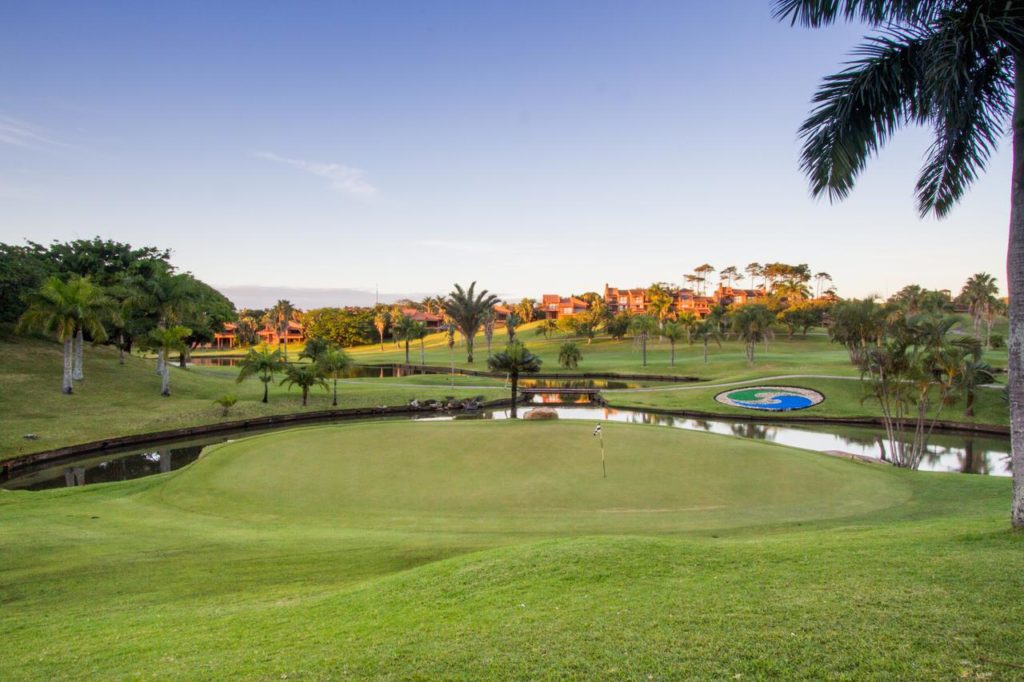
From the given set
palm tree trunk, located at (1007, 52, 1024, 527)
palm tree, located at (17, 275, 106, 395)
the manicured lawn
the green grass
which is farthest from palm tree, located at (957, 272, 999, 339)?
palm tree, located at (17, 275, 106, 395)

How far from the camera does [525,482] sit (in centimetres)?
1836

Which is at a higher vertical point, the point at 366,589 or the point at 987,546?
the point at 987,546

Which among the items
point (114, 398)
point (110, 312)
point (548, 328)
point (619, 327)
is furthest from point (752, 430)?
point (548, 328)

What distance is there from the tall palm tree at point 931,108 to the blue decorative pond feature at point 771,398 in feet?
131

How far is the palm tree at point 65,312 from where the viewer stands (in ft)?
128

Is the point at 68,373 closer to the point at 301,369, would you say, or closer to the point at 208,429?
the point at 208,429

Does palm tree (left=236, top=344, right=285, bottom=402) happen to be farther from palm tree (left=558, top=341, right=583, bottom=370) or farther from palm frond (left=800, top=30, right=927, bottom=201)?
palm frond (left=800, top=30, right=927, bottom=201)

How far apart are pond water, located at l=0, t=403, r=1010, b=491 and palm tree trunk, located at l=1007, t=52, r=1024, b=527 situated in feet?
57.1

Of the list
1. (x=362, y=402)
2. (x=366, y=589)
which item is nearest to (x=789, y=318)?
(x=362, y=402)

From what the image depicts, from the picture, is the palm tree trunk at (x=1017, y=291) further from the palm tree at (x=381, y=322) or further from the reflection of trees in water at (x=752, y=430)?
the palm tree at (x=381, y=322)

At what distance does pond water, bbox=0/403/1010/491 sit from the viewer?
2773 cm

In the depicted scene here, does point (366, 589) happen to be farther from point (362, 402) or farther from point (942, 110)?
point (362, 402)

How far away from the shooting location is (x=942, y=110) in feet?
26.2

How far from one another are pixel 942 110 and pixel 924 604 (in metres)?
6.60
